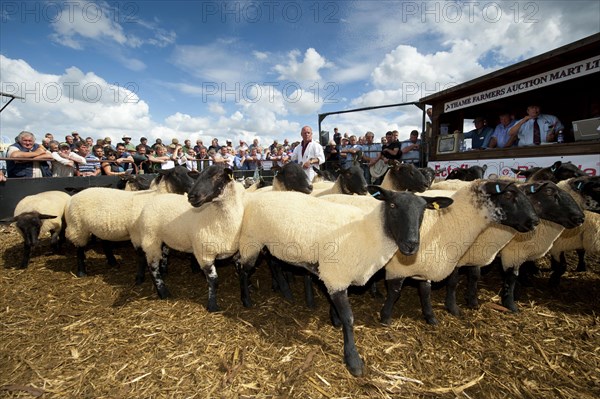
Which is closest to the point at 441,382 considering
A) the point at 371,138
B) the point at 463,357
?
the point at 463,357

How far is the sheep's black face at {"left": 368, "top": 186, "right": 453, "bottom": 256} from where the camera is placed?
2693mm

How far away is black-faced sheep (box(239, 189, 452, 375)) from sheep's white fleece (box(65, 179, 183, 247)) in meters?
2.38

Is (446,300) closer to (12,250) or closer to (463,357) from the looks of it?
(463,357)

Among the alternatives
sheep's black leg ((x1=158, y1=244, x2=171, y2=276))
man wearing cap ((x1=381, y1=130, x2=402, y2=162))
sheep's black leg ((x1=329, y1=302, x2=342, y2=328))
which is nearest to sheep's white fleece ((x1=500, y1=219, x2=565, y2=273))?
sheep's black leg ((x1=329, y1=302, x2=342, y2=328))

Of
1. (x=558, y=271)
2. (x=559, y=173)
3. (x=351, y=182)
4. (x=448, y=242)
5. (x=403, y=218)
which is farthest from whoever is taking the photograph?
(x=351, y=182)

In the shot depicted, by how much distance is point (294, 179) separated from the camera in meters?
5.39

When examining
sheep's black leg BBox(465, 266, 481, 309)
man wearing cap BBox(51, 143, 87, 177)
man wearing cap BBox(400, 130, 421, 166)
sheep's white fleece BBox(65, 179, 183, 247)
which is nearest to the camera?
sheep's black leg BBox(465, 266, 481, 309)

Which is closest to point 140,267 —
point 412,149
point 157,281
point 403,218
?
point 157,281

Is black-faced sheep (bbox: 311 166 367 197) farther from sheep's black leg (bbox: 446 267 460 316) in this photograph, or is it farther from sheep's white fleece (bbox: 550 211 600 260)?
sheep's white fleece (bbox: 550 211 600 260)

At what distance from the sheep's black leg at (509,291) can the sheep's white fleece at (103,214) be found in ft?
16.5

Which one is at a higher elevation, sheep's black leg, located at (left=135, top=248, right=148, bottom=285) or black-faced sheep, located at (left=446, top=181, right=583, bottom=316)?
black-faced sheep, located at (left=446, top=181, right=583, bottom=316)

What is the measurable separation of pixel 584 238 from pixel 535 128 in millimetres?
3987

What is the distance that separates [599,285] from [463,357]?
307 cm

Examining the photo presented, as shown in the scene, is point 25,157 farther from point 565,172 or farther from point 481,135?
point 481,135
